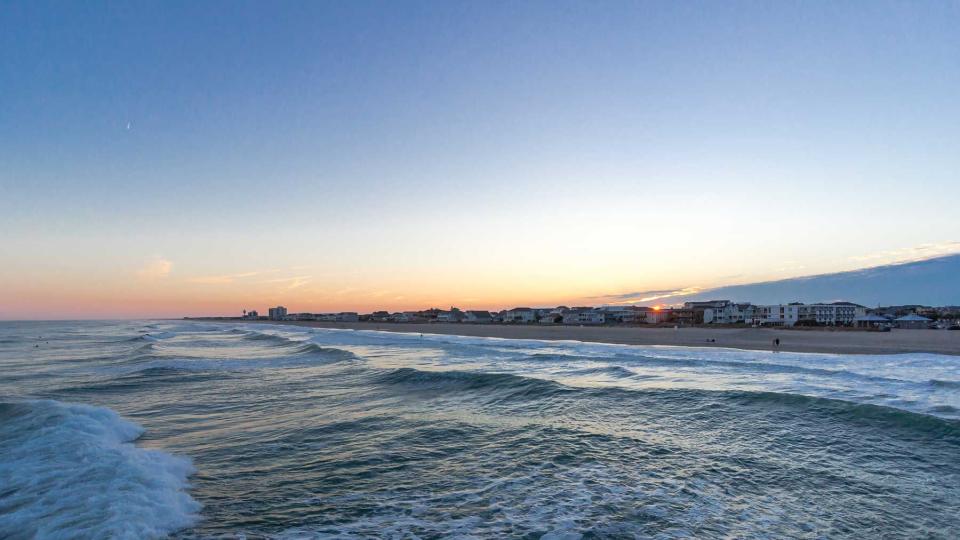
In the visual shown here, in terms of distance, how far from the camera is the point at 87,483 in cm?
764

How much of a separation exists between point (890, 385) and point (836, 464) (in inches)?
393

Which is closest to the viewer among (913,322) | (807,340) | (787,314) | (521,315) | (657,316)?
(807,340)

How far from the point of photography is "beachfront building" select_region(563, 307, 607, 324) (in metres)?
121

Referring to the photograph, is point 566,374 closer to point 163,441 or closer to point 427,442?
point 427,442

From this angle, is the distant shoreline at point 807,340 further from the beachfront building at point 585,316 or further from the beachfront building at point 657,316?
the beachfront building at point 585,316

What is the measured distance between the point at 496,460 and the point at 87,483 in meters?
6.87

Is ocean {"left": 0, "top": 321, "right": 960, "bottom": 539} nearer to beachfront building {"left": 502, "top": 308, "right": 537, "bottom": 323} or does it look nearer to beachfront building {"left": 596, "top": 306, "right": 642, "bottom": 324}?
beachfront building {"left": 596, "top": 306, "right": 642, "bottom": 324}

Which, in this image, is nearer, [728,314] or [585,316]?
[728,314]

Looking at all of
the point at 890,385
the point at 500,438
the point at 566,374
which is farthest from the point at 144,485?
the point at 890,385

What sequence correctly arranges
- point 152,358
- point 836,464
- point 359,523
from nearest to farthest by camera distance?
point 359,523, point 836,464, point 152,358

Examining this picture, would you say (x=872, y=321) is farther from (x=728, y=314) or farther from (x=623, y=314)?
(x=623, y=314)

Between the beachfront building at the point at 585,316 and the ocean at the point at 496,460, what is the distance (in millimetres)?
104871

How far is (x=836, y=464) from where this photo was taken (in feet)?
26.8

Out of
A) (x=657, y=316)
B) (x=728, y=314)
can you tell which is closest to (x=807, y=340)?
(x=728, y=314)
